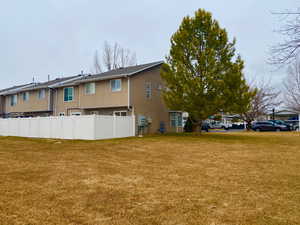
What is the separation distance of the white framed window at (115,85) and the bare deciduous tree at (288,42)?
45.2ft

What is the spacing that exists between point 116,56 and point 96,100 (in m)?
19.9

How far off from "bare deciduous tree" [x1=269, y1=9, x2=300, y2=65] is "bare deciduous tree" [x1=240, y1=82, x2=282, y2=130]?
97.4 ft

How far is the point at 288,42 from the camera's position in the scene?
7465mm

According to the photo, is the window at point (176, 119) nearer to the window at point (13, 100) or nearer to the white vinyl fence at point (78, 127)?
the white vinyl fence at point (78, 127)

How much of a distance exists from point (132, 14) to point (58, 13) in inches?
239

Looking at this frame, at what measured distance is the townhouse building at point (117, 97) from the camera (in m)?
19.7

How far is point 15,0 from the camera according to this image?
16219 mm

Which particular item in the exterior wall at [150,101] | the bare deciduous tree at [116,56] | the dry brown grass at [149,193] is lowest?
the dry brown grass at [149,193]

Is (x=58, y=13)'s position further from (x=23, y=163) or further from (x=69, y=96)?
(x=23, y=163)

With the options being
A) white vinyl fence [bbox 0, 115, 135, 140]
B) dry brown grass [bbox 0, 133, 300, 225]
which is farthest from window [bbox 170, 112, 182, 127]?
dry brown grass [bbox 0, 133, 300, 225]

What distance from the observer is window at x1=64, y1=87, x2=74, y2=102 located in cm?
2414

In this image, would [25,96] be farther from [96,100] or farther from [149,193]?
[149,193]

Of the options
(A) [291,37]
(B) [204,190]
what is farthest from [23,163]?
(A) [291,37]

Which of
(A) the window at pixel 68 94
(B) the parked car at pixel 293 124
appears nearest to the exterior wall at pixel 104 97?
(A) the window at pixel 68 94
